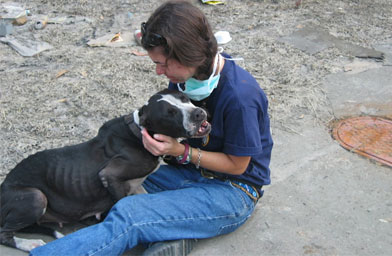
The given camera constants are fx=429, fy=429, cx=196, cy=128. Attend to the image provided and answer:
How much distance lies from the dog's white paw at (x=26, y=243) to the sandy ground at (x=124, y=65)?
34.3 inches

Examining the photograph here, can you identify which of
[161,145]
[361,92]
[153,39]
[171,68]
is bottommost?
[361,92]

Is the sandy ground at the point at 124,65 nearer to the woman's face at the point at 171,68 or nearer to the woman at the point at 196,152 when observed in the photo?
the woman at the point at 196,152

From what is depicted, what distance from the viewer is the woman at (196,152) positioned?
242 centimetres

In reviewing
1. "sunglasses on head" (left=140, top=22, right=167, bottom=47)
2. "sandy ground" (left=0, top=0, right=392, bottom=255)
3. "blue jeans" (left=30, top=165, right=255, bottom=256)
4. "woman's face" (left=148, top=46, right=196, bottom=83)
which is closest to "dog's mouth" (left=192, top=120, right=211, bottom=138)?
"woman's face" (left=148, top=46, right=196, bottom=83)

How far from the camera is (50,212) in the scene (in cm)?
289

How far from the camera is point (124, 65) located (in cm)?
532

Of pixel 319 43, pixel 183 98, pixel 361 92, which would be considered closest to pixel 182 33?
pixel 183 98

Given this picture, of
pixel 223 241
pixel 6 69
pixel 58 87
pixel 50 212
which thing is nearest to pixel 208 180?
pixel 223 241

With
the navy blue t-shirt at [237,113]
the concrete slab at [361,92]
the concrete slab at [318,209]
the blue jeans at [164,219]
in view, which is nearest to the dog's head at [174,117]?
the navy blue t-shirt at [237,113]

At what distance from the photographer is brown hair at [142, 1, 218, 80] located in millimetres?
2371

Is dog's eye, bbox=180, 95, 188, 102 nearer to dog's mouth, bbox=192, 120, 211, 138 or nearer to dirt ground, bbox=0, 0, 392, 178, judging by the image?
dog's mouth, bbox=192, 120, 211, 138

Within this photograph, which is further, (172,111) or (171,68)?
(172,111)

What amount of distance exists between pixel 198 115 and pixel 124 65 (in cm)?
298

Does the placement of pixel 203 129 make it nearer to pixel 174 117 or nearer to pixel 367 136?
pixel 174 117
